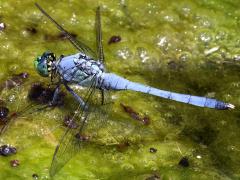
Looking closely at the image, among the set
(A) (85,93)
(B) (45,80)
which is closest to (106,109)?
(A) (85,93)

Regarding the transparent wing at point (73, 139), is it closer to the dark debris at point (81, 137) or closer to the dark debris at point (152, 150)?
the dark debris at point (81, 137)

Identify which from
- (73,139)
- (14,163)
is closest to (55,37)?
(73,139)

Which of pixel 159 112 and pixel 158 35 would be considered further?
pixel 158 35

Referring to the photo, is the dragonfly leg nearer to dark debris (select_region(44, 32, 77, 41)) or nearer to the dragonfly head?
the dragonfly head

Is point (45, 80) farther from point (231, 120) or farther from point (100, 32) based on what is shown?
point (231, 120)

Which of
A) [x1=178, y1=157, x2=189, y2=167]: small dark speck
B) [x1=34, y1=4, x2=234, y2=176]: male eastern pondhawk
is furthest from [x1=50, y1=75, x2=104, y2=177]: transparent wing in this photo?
[x1=178, y1=157, x2=189, y2=167]: small dark speck
